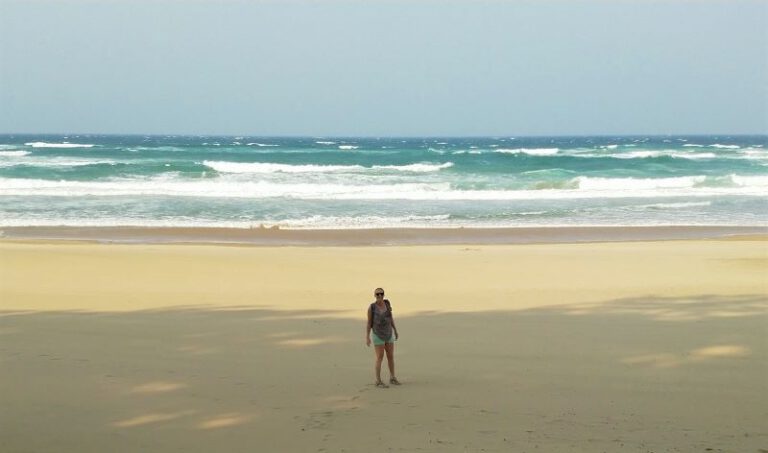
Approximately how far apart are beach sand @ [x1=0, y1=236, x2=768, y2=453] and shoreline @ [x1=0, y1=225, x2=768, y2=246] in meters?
4.49

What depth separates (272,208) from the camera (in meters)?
28.6

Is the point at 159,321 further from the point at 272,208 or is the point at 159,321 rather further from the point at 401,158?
the point at 401,158

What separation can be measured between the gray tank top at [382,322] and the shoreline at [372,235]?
38.6 ft

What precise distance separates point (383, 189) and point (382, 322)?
28.2 m

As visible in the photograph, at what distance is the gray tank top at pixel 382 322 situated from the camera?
24.5ft

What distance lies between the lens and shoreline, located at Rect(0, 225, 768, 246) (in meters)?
19.9

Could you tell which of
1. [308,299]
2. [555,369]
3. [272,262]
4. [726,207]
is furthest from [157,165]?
[555,369]

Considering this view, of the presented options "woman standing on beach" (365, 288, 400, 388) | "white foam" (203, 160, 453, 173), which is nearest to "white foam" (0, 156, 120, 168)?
"white foam" (203, 160, 453, 173)

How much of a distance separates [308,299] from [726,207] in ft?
66.1

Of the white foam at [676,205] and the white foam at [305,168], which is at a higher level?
the white foam at [305,168]

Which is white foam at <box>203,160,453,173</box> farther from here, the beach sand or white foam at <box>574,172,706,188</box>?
the beach sand

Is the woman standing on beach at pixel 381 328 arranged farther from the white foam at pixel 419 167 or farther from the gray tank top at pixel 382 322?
the white foam at pixel 419 167

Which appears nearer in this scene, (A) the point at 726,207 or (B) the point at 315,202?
(A) the point at 726,207

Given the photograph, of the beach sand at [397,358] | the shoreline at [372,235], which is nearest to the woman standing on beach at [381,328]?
the beach sand at [397,358]
